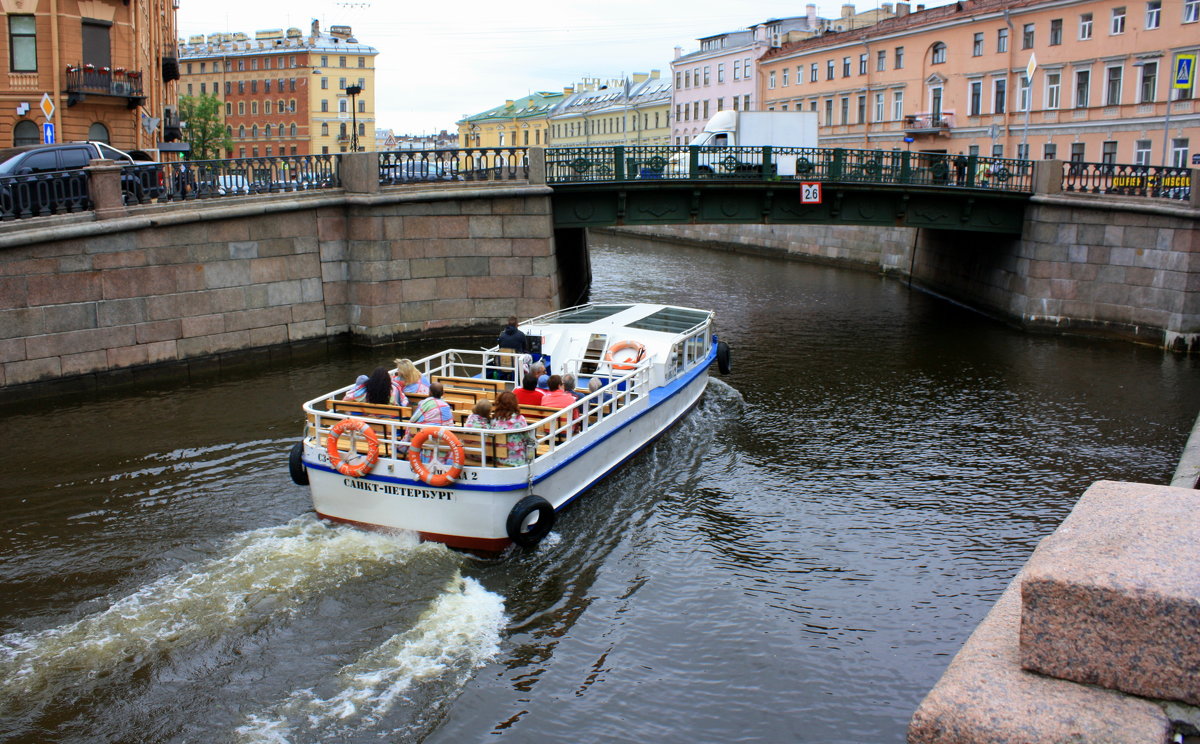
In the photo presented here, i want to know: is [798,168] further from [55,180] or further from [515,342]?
[55,180]

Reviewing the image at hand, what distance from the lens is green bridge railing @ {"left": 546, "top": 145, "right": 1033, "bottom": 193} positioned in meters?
25.6

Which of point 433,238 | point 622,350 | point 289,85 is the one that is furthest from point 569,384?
point 289,85

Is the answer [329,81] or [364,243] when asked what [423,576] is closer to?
[364,243]

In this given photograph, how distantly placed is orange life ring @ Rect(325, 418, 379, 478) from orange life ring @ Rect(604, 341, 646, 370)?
17.6 feet

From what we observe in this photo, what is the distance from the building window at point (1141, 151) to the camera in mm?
39781

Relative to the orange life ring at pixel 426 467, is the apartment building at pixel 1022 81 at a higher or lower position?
higher

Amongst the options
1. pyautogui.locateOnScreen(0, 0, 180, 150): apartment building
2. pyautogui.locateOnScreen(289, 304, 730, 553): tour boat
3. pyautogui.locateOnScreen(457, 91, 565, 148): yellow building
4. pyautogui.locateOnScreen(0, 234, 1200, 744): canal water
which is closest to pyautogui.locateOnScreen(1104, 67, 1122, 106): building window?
pyautogui.locateOnScreen(0, 234, 1200, 744): canal water

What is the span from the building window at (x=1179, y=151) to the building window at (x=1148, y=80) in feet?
6.70

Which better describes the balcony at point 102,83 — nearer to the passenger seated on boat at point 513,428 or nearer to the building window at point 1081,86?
the passenger seated on boat at point 513,428

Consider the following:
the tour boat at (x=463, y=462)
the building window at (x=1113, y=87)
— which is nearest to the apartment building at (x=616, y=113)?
the building window at (x=1113, y=87)

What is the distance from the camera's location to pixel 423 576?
412 inches

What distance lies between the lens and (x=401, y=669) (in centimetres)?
862

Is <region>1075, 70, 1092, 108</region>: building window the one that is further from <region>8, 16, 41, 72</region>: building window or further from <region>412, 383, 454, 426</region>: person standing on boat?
<region>412, 383, 454, 426</region>: person standing on boat

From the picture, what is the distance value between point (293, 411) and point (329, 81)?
100 meters
